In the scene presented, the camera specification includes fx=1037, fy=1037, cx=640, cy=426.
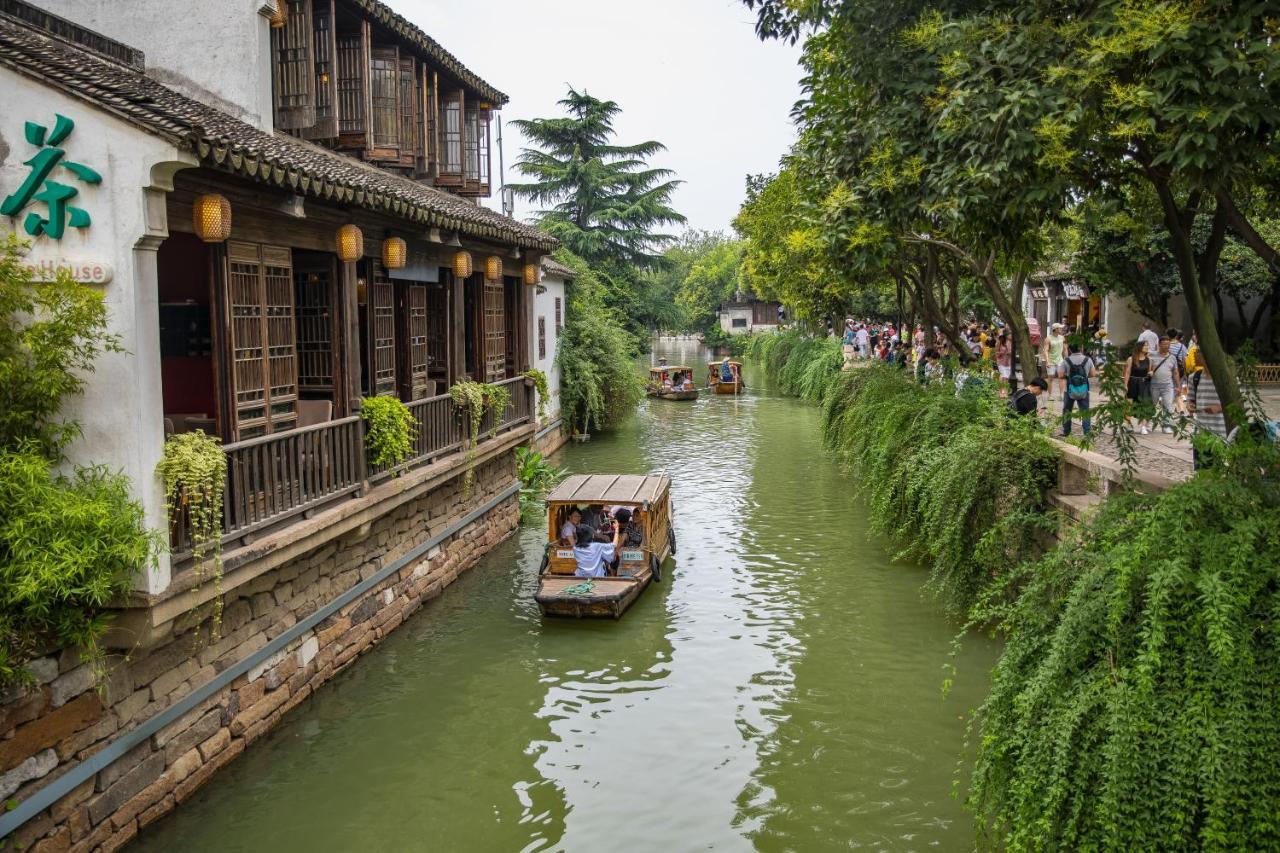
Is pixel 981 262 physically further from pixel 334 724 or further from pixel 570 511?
pixel 334 724

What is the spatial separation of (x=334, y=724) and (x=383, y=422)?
3.10m

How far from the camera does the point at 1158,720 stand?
17.2 feet

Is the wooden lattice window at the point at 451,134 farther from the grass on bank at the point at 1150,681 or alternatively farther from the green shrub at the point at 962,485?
the grass on bank at the point at 1150,681

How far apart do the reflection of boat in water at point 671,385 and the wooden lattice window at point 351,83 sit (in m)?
25.6

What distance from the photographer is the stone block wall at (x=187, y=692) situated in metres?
6.42

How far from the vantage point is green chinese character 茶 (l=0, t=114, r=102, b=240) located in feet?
22.7

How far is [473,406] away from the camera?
13789mm

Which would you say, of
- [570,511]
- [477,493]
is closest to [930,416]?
[570,511]

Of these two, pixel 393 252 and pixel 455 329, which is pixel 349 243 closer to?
pixel 393 252

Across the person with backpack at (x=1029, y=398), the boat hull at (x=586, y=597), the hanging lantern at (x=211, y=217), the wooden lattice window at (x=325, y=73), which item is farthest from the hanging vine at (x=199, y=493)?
the person with backpack at (x=1029, y=398)

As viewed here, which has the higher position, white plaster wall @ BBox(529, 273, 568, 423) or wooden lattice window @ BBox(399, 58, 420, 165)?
wooden lattice window @ BBox(399, 58, 420, 165)

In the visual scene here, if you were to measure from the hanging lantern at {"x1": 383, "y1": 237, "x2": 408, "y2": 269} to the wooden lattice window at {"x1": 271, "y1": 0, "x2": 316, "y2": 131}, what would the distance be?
236 cm

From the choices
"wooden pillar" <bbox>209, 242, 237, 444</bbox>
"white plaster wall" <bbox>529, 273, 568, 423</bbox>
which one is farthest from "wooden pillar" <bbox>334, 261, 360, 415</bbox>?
"white plaster wall" <bbox>529, 273, 568, 423</bbox>

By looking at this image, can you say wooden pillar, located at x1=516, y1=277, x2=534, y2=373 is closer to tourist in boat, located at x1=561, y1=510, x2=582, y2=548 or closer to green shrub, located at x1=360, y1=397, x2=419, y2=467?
tourist in boat, located at x1=561, y1=510, x2=582, y2=548
